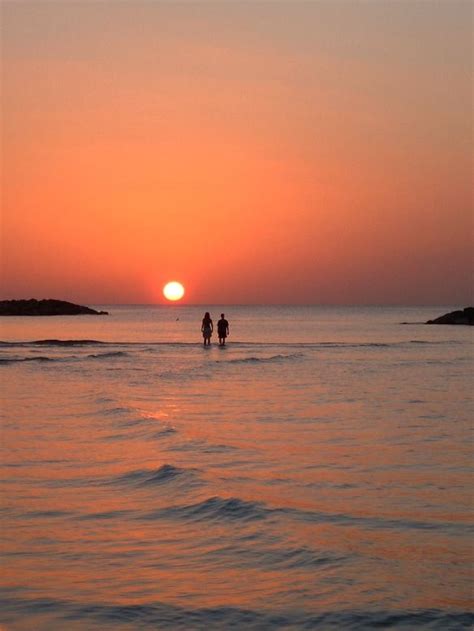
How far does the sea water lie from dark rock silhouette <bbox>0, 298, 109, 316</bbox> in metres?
160

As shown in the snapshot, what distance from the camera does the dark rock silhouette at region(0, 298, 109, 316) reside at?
7072 inches

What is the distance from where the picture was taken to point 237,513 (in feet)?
35.7

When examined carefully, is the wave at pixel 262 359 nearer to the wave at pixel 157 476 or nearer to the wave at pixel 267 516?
the wave at pixel 157 476

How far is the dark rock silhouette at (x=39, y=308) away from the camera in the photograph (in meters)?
180

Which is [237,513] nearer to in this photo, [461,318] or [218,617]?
[218,617]

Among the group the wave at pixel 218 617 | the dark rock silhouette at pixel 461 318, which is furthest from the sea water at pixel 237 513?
the dark rock silhouette at pixel 461 318

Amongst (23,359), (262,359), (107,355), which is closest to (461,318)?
(262,359)

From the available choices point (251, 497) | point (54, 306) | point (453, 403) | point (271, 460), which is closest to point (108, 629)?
point (251, 497)

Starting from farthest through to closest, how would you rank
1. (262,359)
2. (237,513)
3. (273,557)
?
1. (262,359)
2. (237,513)
3. (273,557)

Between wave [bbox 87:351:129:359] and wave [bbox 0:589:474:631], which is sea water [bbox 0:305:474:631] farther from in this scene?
wave [bbox 87:351:129:359]

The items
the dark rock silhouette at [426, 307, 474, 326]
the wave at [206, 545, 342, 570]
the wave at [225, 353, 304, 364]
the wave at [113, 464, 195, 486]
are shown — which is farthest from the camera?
the dark rock silhouette at [426, 307, 474, 326]

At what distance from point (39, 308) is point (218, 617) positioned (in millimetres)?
180761

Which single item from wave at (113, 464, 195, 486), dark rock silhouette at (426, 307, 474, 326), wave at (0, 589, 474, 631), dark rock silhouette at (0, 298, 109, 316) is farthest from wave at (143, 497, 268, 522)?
dark rock silhouette at (0, 298, 109, 316)

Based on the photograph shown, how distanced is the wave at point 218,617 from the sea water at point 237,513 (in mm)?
20
